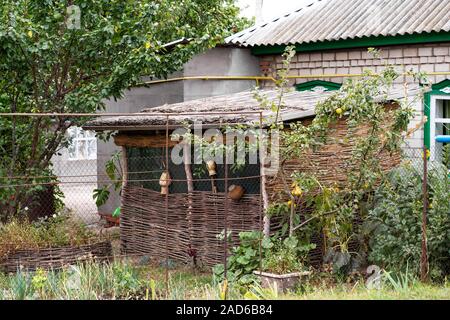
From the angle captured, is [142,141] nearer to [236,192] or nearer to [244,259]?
[236,192]

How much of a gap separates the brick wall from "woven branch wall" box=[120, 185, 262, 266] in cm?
327

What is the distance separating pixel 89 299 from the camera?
8906 mm

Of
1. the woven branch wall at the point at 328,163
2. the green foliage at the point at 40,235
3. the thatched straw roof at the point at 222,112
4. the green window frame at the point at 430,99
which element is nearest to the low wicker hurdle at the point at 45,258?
the green foliage at the point at 40,235

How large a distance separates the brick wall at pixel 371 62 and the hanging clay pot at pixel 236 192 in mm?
3083

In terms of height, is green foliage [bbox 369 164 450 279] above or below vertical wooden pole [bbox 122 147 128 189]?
below

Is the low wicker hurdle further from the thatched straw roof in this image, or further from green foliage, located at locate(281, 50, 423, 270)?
green foliage, located at locate(281, 50, 423, 270)

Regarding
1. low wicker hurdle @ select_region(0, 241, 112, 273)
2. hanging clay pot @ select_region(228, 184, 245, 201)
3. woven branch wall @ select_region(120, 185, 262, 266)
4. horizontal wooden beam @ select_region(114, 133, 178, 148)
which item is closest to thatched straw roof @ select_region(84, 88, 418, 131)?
horizontal wooden beam @ select_region(114, 133, 178, 148)

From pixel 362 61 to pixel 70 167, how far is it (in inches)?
467

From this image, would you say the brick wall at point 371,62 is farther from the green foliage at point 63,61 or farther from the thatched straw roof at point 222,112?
the green foliage at point 63,61

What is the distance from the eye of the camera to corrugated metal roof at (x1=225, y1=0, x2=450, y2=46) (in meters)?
13.7

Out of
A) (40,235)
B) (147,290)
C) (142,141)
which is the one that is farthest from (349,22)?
(147,290)

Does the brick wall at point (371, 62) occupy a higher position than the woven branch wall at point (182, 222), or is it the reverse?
the brick wall at point (371, 62)

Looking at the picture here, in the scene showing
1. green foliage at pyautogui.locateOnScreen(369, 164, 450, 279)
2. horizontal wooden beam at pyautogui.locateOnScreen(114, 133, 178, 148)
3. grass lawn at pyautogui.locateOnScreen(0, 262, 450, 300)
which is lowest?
grass lawn at pyautogui.locateOnScreen(0, 262, 450, 300)

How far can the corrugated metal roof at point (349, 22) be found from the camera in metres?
13.7
